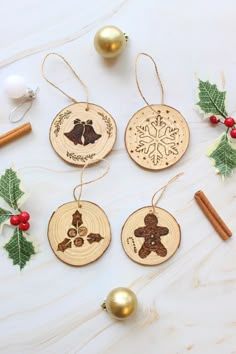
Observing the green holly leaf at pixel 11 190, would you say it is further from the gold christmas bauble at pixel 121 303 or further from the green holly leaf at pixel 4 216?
the gold christmas bauble at pixel 121 303

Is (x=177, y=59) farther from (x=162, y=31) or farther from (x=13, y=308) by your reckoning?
(x=13, y=308)

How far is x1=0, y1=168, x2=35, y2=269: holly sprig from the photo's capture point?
40.1 inches

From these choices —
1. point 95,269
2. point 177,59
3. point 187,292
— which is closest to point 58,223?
point 95,269

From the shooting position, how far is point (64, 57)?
1.10m

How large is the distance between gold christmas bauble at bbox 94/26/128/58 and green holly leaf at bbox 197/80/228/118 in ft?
0.59

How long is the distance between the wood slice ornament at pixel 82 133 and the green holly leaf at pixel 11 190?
0.10 m

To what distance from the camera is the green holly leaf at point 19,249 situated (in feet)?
3.34

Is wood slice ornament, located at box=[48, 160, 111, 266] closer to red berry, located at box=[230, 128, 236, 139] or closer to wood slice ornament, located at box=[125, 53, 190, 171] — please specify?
wood slice ornament, located at box=[125, 53, 190, 171]

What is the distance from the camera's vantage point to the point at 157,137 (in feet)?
3.52

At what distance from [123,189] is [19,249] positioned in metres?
0.23

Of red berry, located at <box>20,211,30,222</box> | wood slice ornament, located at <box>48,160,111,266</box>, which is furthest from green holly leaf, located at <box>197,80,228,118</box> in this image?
red berry, located at <box>20,211,30,222</box>

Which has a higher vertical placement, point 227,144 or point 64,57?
point 64,57

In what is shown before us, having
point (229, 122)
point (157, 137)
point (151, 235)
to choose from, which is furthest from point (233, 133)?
point (151, 235)

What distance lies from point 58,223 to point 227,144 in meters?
0.37
